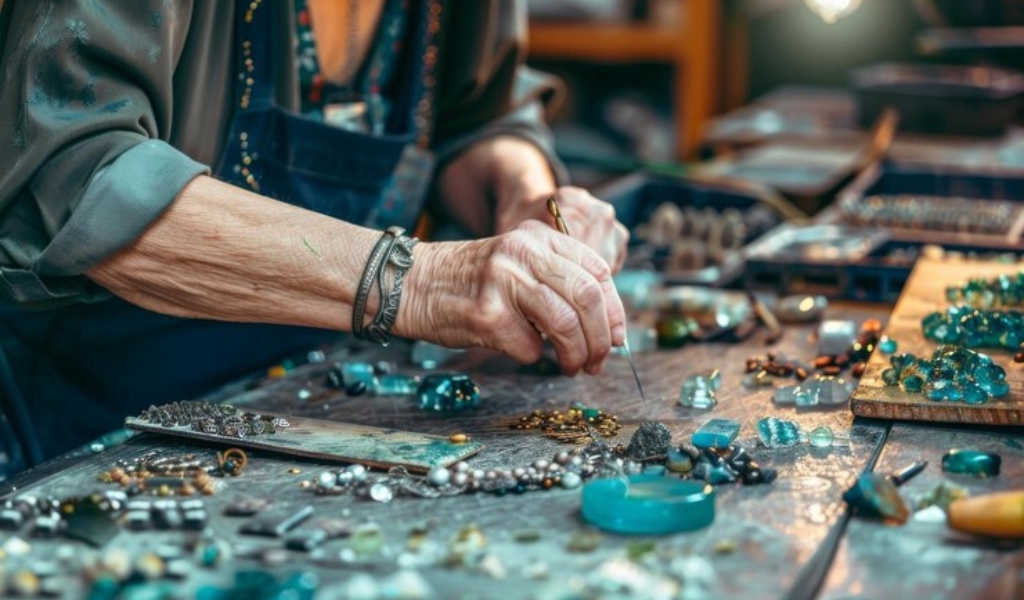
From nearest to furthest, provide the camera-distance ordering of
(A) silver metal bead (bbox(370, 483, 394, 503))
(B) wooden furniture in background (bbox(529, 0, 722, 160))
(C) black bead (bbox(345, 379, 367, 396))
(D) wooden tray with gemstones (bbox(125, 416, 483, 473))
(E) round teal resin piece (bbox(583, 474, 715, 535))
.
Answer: (E) round teal resin piece (bbox(583, 474, 715, 535))
(A) silver metal bead (bbox(370, 483, 394, 503))
(D) wooden tray with gemstones (bbox(125, 416, 483, 473))
(C) black bead (bbox(345, 379, 367, 396))
(B) wooden furniture in background (bbox(529, 0, 722, 160))

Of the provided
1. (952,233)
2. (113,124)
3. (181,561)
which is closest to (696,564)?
(181,561)

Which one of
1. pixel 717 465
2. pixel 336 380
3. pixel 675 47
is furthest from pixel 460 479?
pixel 675 47

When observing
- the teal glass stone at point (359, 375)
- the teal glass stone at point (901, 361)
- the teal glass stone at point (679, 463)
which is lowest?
the teal glass stone at point (359, 375)

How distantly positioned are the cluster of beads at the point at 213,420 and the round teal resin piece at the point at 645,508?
0.48 metres

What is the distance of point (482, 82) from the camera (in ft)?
8.64

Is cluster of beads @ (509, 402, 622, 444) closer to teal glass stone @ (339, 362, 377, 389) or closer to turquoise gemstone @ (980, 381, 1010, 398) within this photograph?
teal glass stone @ (339, 362, 377, 389)

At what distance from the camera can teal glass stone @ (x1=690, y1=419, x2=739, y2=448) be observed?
166 centimetres

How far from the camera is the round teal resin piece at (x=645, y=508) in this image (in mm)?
1407

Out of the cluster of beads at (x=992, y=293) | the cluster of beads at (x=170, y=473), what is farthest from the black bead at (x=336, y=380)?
the cluster of beads at (x=992, y=293)

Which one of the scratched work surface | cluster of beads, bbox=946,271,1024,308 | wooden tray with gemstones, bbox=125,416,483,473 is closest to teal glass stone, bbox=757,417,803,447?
the scratched work surface

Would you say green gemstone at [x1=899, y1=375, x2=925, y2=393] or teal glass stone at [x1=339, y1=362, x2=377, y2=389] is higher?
green gemstone at [x1=899, y1=375, x2=925, y2=393]

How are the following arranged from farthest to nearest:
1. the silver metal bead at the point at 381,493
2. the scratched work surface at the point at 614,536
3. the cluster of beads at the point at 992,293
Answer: the cluster of beads at the point at 992,293 → the silver metal bead at the point at 381,493 → the scratched work surface at the point at 614,536

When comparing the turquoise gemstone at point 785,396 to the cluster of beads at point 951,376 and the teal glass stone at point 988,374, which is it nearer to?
the cluster of beads at point 951,376

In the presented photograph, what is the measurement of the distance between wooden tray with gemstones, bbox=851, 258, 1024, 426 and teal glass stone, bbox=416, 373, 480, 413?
0.52m
